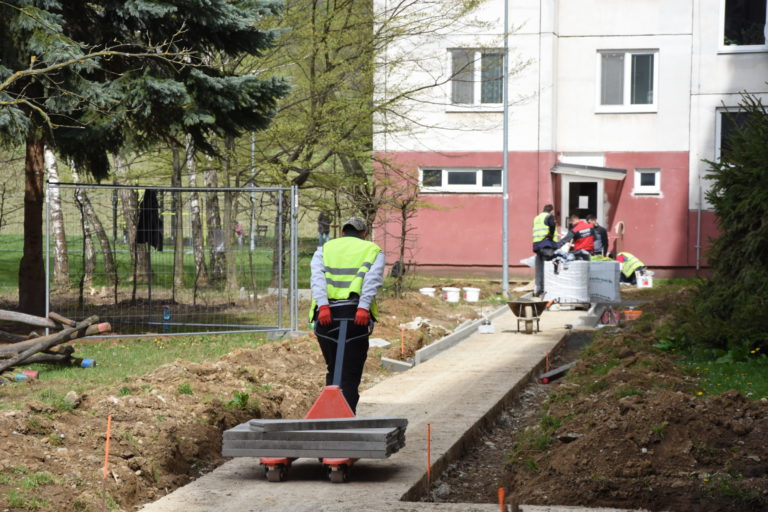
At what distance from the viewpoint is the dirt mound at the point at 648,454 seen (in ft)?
22.9

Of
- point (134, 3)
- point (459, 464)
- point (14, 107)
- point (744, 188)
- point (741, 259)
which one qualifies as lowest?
point (459, 464)

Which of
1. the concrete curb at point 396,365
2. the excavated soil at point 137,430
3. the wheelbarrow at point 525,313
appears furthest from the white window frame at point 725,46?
the excavated soil at point 137,430

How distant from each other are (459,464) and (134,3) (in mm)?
9743

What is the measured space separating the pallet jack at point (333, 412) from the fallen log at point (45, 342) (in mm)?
4893

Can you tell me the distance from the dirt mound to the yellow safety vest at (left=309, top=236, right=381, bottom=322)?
6.42 ft

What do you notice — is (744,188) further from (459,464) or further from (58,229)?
(58,229)

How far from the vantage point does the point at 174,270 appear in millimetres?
17969

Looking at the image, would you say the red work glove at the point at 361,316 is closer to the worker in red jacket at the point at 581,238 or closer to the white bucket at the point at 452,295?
the worker in red jacket at the point at 581,238

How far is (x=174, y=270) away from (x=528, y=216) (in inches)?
605

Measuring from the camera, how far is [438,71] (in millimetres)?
30734

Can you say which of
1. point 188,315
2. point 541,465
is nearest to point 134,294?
point 188,315

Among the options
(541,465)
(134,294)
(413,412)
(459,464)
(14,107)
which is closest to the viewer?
(541,465)

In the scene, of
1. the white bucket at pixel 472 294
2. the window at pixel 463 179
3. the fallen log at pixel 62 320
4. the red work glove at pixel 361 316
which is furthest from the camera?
the window at pixel 463 179

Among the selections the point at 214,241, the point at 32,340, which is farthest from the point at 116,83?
the point at 32,340
